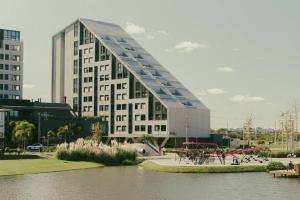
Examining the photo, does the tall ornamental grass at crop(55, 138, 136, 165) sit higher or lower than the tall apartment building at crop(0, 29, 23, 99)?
lower

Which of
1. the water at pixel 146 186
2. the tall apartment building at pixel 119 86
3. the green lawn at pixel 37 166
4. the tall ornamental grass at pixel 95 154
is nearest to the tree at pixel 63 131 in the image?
the tall apartment building at pixel 119 86

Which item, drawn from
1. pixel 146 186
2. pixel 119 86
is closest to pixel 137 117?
pixel 119 86

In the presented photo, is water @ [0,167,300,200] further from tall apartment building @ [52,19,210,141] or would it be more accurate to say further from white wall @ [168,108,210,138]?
tall apartment building @ [52,19,210,141]

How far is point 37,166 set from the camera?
2869 inches

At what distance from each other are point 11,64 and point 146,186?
14502 centimetres

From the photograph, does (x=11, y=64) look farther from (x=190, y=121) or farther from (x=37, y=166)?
(x=37, y=166)

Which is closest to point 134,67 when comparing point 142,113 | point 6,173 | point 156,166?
point 142,113

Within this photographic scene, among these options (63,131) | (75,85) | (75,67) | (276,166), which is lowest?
(276,166)

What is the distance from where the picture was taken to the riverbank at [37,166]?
6706 cm

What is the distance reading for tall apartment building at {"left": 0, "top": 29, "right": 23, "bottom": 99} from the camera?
183250mm

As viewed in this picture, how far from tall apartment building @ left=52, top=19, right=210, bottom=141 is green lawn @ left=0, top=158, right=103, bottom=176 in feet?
222

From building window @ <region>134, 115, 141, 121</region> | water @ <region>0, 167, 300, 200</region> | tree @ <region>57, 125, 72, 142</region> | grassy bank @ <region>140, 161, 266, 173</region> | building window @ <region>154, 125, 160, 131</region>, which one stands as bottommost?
water @ <region>0, 167, 300, 200</region>

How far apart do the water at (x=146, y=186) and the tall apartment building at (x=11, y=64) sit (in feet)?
409

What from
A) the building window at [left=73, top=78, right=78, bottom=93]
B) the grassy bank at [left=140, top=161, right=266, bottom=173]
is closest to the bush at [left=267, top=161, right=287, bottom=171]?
the grassy bank at [left=140, top=161, right=266, bottom=173]
